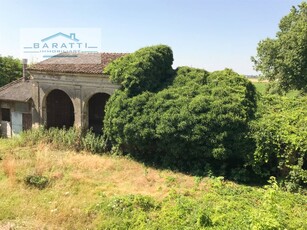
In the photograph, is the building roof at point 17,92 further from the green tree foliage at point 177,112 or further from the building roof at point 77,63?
the green tree foliage at point 177,112

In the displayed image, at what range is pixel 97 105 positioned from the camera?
21.3 meters

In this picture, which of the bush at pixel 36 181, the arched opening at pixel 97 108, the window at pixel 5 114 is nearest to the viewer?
the bush at pixel 36 181

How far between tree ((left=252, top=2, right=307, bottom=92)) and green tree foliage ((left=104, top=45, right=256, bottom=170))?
8474 mm

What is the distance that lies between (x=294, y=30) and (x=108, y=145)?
16.0 m

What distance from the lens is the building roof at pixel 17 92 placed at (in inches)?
757

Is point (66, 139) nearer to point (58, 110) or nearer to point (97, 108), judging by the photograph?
point (58, 110)

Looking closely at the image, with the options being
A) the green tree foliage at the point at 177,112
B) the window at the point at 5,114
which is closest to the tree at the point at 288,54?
the green tree foliage at the point at 177,112

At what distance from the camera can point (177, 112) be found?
13.5m

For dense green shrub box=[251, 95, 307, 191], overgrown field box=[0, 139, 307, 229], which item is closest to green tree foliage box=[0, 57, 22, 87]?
overgrown field box=[0, 139, 307, 229]

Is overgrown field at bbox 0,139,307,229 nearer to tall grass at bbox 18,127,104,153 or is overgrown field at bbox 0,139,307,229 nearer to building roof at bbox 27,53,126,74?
tall grass at bbox 18,127,104,153

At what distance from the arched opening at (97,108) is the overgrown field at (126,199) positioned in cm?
709

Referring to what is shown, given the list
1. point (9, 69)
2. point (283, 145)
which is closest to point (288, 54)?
point (283, 145)

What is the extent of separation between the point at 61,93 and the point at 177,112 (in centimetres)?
1094

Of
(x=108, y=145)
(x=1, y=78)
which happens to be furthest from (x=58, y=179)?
(x=1, y=78)
